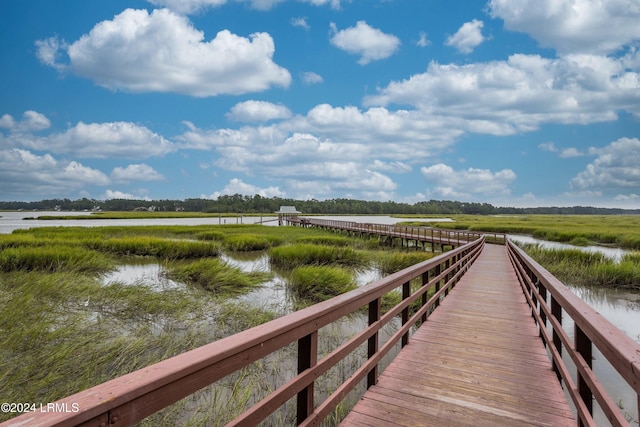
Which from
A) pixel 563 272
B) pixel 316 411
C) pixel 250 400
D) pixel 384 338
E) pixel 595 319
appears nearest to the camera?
pixel 595 319

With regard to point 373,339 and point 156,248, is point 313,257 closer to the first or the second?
point 156,248

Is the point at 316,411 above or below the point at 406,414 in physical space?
above

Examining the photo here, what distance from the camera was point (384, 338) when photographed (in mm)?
8141

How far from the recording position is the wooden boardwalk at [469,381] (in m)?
3.33

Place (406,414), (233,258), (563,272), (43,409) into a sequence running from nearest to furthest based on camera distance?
(43,409), (406,414), (563,272), (233,258)

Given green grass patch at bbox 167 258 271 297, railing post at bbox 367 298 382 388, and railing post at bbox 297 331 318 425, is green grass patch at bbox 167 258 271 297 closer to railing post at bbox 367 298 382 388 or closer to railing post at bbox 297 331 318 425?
railing post at bbox 367 298 382 388

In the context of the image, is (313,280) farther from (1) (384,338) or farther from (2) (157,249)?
(2) (157,249)

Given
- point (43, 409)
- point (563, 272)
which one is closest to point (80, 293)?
point (43, 409)

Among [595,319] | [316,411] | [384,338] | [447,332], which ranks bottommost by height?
[384,338]

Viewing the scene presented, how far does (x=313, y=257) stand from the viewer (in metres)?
18.3

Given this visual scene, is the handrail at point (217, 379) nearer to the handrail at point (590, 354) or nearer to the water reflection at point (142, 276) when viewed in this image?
the handrail at point (590, 354)

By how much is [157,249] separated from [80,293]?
37.1 feet


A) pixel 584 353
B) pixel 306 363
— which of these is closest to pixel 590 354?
pixel 584 353

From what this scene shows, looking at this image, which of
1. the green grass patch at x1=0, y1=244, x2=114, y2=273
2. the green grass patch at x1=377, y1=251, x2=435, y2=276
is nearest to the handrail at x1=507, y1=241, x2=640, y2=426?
the green grass patch at x1=377, y1=251, x2=435, y2=276
